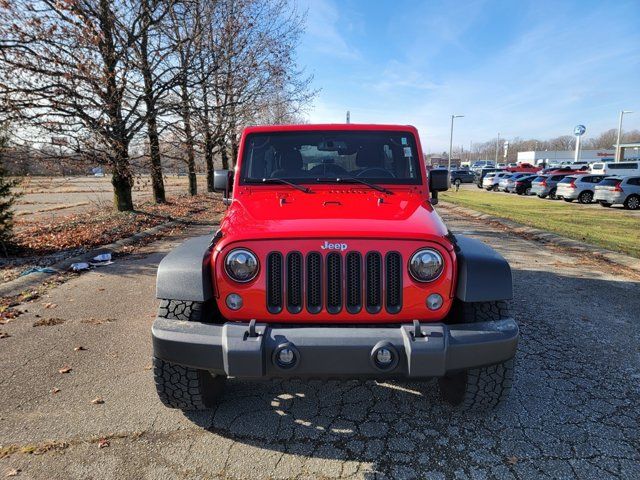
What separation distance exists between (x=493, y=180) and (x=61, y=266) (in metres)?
36.0

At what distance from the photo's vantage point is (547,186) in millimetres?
26906

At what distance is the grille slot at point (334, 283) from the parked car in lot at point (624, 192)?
21.4m

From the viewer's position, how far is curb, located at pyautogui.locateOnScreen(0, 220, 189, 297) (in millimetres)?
5858

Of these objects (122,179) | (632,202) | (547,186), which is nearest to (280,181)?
(122,179)

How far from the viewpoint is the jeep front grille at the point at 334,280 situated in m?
2.55

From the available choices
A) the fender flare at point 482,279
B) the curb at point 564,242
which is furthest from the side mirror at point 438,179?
the curb at point 564,242

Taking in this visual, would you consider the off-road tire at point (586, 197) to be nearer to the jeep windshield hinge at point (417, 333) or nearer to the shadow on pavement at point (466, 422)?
the shadow on pavement at point (466, 422)

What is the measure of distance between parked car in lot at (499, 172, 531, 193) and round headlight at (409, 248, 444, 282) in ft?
110

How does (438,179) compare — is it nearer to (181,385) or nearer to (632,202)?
(181,385)

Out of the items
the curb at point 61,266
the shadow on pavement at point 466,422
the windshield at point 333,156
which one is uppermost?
the windshield at point 333,156

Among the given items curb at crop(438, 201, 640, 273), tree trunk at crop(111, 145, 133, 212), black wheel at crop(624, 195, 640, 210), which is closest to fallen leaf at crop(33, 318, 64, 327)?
tree trunk at crop(111, 145, 133, 212)

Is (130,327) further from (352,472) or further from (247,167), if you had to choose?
(352,472)

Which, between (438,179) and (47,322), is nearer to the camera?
(438,179)

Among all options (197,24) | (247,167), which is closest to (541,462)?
(247,167)
